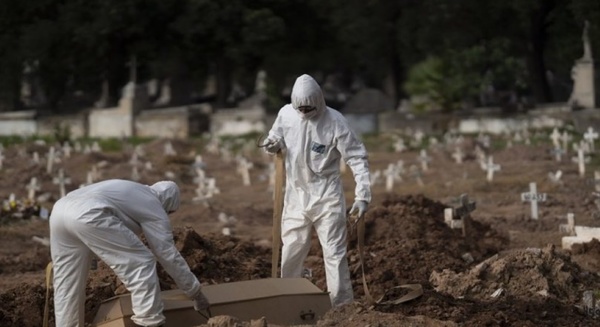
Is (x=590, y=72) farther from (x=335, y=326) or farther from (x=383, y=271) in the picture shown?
(x=335, y=326)

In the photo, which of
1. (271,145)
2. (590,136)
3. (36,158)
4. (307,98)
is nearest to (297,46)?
(36,158)

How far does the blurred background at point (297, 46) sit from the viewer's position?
45656mm

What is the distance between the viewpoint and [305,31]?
54.2 meters

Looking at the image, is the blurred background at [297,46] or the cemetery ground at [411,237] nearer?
the cemetery ground at [411,237]

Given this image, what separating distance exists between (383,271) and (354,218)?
2879mm

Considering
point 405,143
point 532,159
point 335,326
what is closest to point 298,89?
point 335,326

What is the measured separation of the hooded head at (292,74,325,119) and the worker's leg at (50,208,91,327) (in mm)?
2330

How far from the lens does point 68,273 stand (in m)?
9.63

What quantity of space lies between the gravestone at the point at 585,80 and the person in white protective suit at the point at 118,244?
34.1m

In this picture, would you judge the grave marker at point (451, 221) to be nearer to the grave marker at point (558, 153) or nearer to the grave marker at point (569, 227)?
the grave marker at point (569, 227)

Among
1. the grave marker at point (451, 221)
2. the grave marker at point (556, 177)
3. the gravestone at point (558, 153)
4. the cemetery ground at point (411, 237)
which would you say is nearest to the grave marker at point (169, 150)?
the cemetery ground at point (411, 237)

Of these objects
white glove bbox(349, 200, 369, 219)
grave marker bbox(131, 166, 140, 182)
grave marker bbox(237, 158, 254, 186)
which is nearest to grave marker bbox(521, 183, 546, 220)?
white glove bbox(349, 200, 369, 219)

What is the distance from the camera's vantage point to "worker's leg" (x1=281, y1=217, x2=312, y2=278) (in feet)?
37.7

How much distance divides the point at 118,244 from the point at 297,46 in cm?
4545
